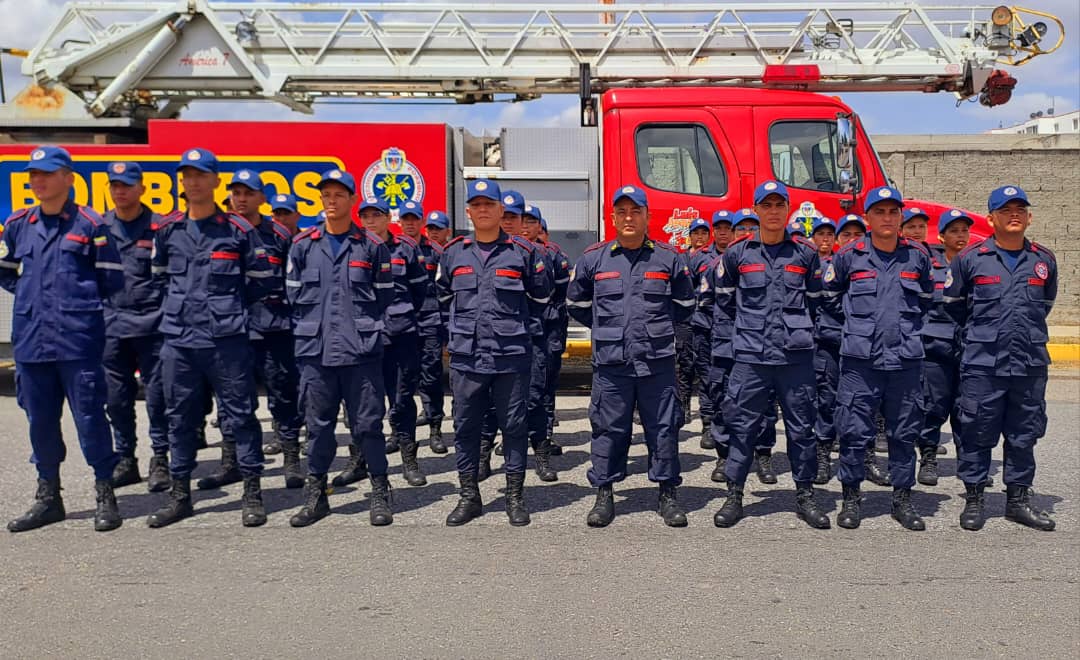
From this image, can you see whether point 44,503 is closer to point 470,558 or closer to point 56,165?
point 56,165

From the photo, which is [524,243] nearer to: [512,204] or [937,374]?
[512,204]

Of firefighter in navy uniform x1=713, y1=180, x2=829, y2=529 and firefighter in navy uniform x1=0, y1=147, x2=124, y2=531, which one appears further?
firefighter in navy uniform x1=713, y1=180, x2=829, y2=529

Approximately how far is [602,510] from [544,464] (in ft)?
3.48

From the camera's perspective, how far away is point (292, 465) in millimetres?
5488

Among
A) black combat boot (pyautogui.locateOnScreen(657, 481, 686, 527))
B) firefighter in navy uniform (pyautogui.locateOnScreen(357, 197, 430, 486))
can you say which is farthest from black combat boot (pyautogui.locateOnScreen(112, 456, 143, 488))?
black combat boot (pyautogui.locateOnScreen(657, 481, 686, 527))

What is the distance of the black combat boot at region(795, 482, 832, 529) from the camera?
4.62m

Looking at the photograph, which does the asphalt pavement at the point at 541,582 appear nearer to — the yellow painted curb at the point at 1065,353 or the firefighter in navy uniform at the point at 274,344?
the firefighter in navy uniform at the point at 274,344

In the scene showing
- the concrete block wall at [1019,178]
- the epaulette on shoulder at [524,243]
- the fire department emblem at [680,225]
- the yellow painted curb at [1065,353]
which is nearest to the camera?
the epaulette on shoulder at [524,243]

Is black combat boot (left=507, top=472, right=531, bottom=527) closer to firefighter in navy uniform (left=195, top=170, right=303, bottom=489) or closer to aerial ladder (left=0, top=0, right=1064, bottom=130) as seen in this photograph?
firefighter in navy uniform (left=195, top=170, right=303, bottom=489)

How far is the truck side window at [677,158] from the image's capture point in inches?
312

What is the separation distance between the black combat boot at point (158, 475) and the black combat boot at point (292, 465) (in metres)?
0.72

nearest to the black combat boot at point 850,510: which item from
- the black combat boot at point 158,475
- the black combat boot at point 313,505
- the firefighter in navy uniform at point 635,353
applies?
the firefighter in navy uniform at point 635,353

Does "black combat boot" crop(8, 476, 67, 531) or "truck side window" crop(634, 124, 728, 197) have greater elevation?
"truck side window" crop(634, 124, 728, 197)

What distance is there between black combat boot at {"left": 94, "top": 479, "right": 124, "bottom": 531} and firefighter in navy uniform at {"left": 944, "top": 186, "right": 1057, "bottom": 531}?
4.51 meters
